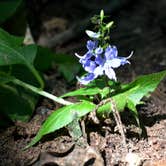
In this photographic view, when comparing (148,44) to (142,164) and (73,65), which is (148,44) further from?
(142,164)

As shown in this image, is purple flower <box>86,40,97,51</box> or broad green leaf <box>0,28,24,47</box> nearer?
purple flower <box>86,40,97,51</box>

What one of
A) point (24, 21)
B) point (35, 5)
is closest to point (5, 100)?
point (24, 21)

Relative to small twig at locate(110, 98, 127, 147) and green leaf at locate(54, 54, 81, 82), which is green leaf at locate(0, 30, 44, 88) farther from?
small twig at locate(110, 98, 127, 147)

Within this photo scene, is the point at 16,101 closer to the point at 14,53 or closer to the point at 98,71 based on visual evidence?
the point at 14,53

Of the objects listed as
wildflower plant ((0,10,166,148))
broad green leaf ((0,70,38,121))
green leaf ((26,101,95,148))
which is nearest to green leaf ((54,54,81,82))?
broad green leaf ((0,70,38,121))

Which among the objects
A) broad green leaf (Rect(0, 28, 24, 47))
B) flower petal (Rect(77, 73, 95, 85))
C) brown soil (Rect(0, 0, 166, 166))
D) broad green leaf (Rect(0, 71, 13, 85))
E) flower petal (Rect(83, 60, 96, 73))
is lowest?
brown soil (Rect(0, 0, 166, 166))

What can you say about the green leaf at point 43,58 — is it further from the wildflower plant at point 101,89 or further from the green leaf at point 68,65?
the wildflower plant at point 101,89

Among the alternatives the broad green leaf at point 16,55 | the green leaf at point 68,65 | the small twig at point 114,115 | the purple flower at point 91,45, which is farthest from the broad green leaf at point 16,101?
the purple flower at point 91,45
